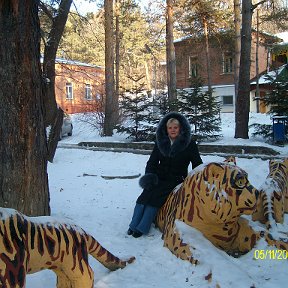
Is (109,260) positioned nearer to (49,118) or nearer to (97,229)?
(97,229)

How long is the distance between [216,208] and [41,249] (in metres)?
1.86

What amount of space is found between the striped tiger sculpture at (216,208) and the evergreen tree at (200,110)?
970cm

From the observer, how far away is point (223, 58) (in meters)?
33.4

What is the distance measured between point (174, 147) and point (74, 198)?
3039 mm

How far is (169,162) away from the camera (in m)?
5.34

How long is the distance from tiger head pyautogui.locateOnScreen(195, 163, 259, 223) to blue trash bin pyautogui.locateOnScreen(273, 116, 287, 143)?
27.6 feet

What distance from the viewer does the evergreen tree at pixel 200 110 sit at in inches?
559

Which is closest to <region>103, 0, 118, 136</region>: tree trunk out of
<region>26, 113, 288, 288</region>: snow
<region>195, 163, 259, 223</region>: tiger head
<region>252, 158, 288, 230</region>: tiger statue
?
<region>26, 113, 288, 288</region>: snow

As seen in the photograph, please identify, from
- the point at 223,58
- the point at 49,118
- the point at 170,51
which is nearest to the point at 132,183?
the point at 49,118

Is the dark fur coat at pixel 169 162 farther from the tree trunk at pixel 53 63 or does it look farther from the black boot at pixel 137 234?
the tree trunk at pixel 53 63
